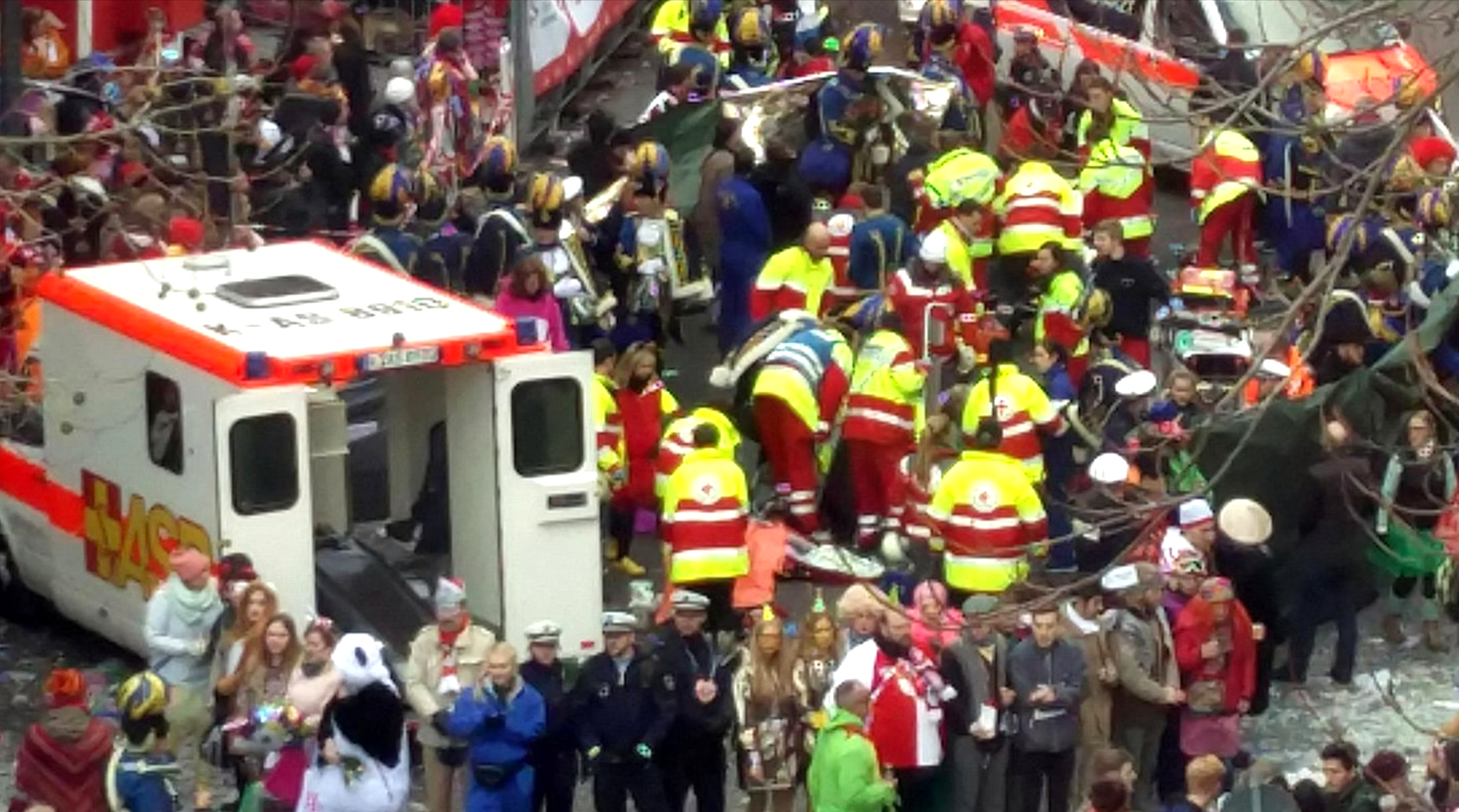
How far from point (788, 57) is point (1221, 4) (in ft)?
10.2

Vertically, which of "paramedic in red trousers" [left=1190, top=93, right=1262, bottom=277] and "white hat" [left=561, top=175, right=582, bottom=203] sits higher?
"white hat" [left=561, top=175, right=582, bottom=203]

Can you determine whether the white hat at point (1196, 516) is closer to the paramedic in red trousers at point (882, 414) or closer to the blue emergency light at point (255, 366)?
the paramedic in red trousers at point (882, 414)

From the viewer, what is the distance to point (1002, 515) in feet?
58.5

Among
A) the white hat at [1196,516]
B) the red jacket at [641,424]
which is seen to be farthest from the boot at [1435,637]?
the red jacket at [641,424]

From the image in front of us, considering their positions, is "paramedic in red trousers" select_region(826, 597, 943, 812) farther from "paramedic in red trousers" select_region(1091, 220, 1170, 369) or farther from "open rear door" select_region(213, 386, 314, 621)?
"paramedic in red trousers" select_region(1091, 220, 1170, 369)

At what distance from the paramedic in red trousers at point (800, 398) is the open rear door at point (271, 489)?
11.6ft

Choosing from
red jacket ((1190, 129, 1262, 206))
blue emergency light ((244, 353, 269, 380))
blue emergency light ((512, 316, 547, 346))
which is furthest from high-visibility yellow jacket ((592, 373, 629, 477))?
red jacket ((1190, 129, 1262, 206))

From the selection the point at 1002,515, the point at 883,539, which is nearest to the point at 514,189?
the point at 883,539

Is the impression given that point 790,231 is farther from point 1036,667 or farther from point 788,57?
point 1036,667

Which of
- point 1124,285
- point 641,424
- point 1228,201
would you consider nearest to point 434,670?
point 641,424

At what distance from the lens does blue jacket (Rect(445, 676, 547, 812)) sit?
627 inches

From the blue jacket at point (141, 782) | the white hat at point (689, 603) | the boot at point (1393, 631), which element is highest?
the white hat at point (689, 603)

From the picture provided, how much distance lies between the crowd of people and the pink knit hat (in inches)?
1.3

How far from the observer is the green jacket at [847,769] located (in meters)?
15.5
